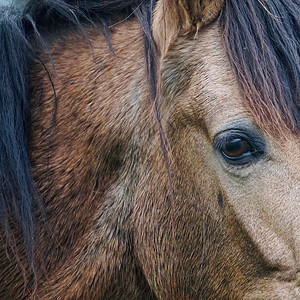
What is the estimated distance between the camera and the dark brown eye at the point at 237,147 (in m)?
1.93

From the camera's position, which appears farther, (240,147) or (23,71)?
(23,71)

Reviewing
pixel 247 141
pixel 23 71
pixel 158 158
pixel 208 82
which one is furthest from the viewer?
pixel 23 71

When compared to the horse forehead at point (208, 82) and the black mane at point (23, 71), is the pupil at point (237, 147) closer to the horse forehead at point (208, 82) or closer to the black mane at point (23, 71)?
the horse forehead at point (208, 82)

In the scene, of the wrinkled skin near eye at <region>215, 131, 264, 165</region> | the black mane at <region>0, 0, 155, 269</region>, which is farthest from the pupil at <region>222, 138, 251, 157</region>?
the black mane at <region>0, 0, 155, 269</region>

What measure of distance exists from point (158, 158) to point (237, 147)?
14.9 inches

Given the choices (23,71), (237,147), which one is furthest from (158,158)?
(23,71)

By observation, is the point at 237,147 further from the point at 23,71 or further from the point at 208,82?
the point at 23,71

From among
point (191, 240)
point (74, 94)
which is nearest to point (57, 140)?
point (74, 94)

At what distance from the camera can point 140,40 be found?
234 centimetres

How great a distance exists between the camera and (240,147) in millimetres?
1933

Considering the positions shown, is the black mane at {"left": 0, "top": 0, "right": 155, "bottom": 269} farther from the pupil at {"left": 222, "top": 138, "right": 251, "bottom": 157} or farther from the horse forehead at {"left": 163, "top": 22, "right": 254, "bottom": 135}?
the pupil at {"left": 222, "top": 138, "right": 251, "bottom": 157}

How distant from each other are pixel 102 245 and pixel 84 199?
0.22 metres

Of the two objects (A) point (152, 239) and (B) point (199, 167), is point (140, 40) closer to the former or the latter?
(B) point (199, 167)

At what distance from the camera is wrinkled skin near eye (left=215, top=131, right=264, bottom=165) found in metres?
1.91
